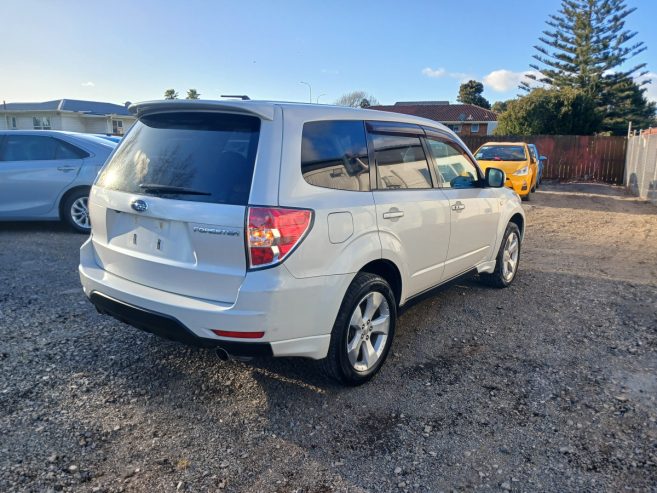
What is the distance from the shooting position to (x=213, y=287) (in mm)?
2838

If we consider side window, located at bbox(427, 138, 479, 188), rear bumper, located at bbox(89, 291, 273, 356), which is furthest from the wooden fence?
rear bumper, located at bbox(89, 291, 273, 356)

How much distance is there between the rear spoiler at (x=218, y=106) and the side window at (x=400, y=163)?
3.27 feet

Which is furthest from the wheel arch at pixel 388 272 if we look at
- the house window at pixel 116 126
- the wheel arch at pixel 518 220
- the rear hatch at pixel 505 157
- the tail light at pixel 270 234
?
the house window at pixel 116 126

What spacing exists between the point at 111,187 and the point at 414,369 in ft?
8.26

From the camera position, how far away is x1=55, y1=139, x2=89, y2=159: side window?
26.3ft

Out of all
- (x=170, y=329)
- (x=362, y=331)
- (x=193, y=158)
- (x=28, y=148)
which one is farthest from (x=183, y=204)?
(x=28, y=148)

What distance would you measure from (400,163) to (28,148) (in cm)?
680

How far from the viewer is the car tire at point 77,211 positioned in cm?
800

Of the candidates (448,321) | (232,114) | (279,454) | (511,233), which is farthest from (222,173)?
(511,233)

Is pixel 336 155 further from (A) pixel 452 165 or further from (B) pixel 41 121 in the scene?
(B) pixel 41 121

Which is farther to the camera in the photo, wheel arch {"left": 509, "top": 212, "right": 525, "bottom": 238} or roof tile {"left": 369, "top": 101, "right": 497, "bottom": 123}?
roof tile {"left": 369, "top": 101, "right": 497, "bottom": 123}

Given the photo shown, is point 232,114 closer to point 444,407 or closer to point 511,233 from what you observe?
point 444,407

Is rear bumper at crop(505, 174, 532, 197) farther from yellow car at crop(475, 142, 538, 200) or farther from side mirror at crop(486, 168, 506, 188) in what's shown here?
side mirror at crop(486, 168, 506, 188)

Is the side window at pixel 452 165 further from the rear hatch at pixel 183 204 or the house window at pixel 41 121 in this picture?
the house window at pixel 41 121
